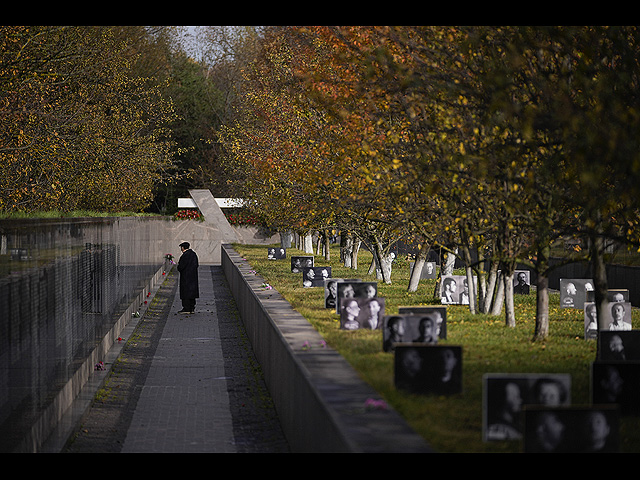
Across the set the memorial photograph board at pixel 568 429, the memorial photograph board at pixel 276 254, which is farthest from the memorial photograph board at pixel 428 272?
the memorial photograph board at pixel 568 429

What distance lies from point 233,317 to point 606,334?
16.3 meters

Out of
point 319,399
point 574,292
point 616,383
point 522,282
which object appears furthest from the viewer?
point 522,282

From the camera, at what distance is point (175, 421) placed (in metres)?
12.7

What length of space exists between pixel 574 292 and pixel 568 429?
15.5 meters

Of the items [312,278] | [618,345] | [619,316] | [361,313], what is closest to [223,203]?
[312,278]

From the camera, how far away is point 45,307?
11.6m

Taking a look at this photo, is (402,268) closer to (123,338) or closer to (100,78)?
(100,78)

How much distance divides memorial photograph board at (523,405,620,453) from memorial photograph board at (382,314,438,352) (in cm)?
512

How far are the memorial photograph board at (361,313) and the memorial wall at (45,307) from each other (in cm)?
373

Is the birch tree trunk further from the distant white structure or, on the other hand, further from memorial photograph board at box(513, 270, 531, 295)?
the distant white structure

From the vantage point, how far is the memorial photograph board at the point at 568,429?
6516 millimetres

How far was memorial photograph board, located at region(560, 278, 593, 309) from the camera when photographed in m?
21.5

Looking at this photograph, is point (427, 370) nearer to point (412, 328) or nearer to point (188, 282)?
point (412, 328)
